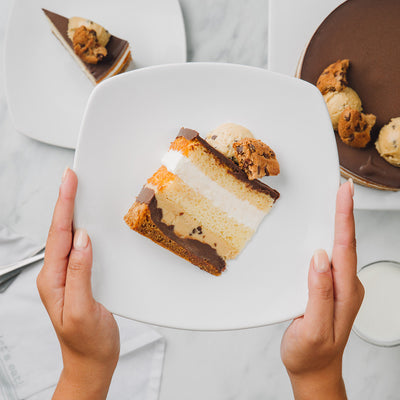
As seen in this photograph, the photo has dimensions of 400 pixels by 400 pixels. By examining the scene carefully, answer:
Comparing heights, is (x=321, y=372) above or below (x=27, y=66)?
below

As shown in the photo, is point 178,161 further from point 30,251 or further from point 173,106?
point 30,251

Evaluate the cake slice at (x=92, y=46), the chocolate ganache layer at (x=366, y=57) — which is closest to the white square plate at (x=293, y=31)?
the chocolate ganache layer at (x=366, y=57)

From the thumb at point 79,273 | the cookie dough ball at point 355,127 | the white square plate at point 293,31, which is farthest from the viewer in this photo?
the white square plate at point 293,31

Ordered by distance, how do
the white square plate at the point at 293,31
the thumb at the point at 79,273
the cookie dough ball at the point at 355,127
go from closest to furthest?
the thumb at the point at 79,273 < the cookie dough ball at the point at 355,127 < the white square plate at the point at 293,31

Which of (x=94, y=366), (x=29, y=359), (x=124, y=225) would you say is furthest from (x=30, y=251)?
(x=124, y=225)

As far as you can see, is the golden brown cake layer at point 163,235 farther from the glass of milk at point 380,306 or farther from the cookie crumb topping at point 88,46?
the glass of milk at point 380,306
